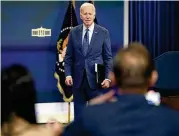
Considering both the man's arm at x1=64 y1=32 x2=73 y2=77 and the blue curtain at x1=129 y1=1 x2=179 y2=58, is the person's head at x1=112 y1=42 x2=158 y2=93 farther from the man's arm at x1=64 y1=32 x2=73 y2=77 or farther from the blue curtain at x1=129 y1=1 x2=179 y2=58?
the blue curtain at x1=129 y1=1 x2=179 y2=58

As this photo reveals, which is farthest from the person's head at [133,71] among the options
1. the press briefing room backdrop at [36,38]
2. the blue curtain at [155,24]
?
the blue curtain at [155,24]

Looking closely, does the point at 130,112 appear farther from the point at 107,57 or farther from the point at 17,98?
the point at 107,57

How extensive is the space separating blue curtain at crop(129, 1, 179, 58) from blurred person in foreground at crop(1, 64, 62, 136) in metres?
4.17

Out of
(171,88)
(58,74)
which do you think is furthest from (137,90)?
(58,74)

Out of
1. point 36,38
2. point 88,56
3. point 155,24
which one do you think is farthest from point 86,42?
point 155,24

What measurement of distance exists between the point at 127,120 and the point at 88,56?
9.90 ft

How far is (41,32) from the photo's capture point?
5379mm

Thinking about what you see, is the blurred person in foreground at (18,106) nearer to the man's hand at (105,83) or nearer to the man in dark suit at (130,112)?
the man in dark suit at (130,112)

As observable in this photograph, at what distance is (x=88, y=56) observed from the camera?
4461 mm

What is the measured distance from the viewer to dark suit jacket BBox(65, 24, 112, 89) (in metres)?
4.46

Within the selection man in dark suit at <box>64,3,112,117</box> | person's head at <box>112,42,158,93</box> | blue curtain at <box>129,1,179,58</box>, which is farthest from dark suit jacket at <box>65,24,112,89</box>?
person's head at <box>112,42,158,93</box>

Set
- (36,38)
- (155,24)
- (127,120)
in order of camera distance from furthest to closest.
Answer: (155,24) → (36,38) → (127,120)

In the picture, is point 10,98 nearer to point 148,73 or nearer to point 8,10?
point 148,73

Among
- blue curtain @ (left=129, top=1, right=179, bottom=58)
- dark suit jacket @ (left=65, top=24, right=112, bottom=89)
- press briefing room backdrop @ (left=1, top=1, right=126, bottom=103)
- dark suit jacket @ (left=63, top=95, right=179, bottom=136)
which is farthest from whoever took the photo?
blue curtain @ (left=129, top=1, right=179, bottom=58)
